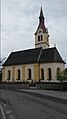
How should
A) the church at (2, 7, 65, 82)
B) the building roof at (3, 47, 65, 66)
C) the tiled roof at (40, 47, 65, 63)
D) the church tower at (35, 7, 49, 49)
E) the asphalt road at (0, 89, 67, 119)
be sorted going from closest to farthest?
the asphalt road at (0, 89, 67, 119)
the church at (2, 7, 65, 82)
the tiled roof at (40, 47, 65, 63)
the building roof at (3, 47, 65, 66)
the church tower at (35, 7, 49, 49)

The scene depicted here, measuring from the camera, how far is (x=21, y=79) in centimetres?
5481

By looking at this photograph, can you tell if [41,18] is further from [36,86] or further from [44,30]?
[36,86]

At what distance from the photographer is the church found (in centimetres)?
5000

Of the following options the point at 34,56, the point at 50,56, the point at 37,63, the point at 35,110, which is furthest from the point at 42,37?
the point at 35,110

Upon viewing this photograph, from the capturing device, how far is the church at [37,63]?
50.0 meters

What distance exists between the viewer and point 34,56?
54781 mm

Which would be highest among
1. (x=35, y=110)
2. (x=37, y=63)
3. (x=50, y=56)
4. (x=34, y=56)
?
(x=34, y=56)

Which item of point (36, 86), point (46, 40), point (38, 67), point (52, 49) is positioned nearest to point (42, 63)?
point (38, 67)

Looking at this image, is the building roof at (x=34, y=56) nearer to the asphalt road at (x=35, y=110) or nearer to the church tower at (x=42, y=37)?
the church tower at (x=42, y=37)

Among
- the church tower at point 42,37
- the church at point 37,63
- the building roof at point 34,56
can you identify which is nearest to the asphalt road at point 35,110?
the church at point 37,63

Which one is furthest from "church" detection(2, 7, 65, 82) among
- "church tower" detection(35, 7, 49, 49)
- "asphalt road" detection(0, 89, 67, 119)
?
"asphalt road" detection(0, 89, 67, 119)

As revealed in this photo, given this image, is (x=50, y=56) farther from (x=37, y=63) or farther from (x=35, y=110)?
(x=35, y=110)

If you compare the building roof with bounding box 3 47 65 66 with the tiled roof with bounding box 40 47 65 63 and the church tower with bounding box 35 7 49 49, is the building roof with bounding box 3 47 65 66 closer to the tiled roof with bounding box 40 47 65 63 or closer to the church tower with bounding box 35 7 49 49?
the tiled roof with bounding box 40 47 65 63

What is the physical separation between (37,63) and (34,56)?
3.21 metres
